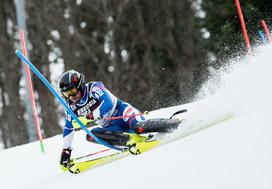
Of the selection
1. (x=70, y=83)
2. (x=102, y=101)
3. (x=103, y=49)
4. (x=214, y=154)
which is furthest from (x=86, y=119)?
(x=103, y=49)

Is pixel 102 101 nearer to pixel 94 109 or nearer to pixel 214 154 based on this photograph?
pixel 94 109

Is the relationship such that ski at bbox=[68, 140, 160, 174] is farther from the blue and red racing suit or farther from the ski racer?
the blue and red racing suit

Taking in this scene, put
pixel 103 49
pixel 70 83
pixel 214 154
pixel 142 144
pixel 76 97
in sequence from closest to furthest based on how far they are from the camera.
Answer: pixel 214 154, pixel 142 144, pixel 70 83, pixel 76 97, pixel 103 49

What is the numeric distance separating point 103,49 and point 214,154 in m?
16.8

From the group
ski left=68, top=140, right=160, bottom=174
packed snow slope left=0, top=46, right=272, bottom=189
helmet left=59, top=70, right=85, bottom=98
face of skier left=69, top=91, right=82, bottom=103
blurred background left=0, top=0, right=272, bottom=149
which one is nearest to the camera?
packed snow slope left=0, top=46, right=272, bottom=189

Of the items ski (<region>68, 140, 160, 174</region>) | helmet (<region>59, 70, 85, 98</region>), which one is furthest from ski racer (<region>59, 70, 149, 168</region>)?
ski (<region>68, 140, 160, 174</region>)

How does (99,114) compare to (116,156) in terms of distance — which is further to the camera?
(99,114)

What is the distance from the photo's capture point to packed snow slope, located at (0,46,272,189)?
3158 millimetres

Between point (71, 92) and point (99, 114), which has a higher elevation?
point (71, 92)

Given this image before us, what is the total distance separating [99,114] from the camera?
5559 millimetres

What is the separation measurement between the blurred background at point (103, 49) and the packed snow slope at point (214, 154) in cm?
1119

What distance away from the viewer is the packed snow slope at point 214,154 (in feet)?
10.4

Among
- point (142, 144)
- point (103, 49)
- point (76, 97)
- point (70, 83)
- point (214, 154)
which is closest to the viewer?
point (214, 154)

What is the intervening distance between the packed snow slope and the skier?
398 mm
